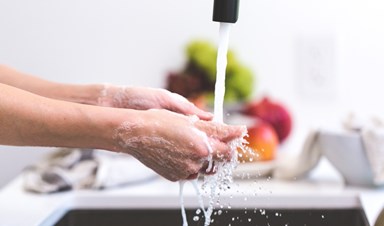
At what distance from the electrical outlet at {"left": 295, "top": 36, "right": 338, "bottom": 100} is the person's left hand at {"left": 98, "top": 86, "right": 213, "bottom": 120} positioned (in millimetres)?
887

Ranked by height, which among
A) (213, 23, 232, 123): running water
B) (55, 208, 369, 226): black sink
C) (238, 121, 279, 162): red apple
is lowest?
(55, 208, 369, 226): black sink

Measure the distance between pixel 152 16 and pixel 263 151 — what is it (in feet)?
1.79

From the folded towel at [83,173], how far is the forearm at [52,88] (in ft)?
0.90

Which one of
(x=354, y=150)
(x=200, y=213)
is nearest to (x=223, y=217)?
(x=200, y=213)

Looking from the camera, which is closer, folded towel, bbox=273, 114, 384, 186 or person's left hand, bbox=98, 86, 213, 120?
person's left hand, bbox=98, 86, 213, 120

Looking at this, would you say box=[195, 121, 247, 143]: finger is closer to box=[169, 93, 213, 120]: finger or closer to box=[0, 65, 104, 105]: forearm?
box=[169, 93, 213, 120]: finger

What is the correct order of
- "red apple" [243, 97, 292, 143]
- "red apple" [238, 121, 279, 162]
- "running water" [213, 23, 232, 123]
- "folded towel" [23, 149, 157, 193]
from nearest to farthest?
"running water" [213, 23, 232, 123] → "folded towel" [23, 149, 157, 193] → "red apple" [238, 121, 279, 162] → "red apple" [243, 97, 292, 143]

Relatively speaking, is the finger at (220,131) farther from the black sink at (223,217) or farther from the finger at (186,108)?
the black sink at (223,217)

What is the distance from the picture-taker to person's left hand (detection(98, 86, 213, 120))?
1.06m

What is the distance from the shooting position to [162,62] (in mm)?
1904

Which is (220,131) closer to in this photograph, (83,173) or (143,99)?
(143,99)

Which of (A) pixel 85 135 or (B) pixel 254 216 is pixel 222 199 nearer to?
(B) pixel 254 216

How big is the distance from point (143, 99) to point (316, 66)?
90cm

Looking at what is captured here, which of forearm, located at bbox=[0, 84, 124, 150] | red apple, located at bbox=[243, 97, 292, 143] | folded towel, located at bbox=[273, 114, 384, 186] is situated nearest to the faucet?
forearm, located at bbox=[0, 84, 124, 150]
